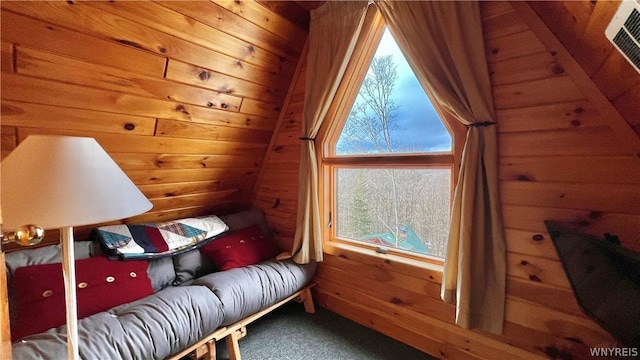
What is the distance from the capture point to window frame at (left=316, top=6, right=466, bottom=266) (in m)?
1.70

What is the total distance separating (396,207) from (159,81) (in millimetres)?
1703

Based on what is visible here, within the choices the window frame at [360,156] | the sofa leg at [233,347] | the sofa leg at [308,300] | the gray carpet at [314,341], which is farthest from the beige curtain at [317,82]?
the sofa leg at [233,347]

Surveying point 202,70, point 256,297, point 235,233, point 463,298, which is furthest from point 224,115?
point 463,298

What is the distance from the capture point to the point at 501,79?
4.78ft

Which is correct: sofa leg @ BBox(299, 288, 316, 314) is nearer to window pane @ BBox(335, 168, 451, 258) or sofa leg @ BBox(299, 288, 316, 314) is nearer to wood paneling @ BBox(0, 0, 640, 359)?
wood paneling @ BBox(0, 0, 640, 359)

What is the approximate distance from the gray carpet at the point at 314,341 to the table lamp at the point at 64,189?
3.95 feet

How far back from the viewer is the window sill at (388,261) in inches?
69.2

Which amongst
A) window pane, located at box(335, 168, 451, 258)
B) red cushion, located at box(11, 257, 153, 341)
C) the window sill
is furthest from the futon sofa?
window pane, located at box(335, 168, 451, 258)

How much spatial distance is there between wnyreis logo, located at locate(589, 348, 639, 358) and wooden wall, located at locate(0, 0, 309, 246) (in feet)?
7.62

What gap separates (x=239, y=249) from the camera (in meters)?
2.21

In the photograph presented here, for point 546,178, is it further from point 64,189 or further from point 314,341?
point 64,189

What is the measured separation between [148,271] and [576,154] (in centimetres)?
256

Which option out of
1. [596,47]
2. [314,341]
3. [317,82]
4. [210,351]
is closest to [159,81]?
[317,82]

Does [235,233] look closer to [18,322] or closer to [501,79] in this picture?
[18,322]
